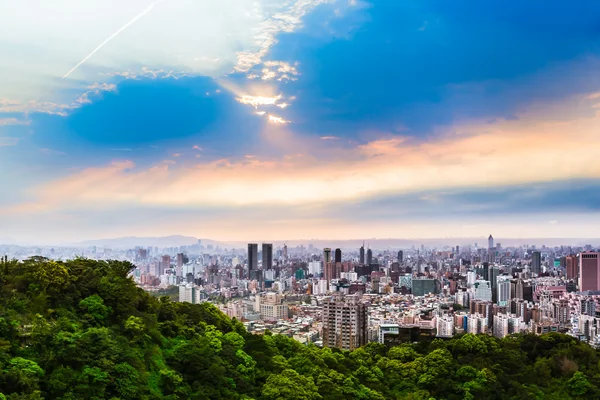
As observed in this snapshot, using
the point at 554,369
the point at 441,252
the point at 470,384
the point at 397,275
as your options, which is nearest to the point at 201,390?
the point at 470,384

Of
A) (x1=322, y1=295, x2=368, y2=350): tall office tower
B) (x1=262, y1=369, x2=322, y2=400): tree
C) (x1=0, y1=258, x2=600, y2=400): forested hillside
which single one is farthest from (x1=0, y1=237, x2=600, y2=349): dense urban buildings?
(x1=262, y1=369, x2=322, y2=400): tree

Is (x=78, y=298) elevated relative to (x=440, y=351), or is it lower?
elevated

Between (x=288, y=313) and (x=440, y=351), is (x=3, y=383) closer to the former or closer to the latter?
(x=440, y=351)

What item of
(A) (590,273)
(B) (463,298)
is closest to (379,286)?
(B) (463,298)

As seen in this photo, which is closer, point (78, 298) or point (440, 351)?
point (78, 298)

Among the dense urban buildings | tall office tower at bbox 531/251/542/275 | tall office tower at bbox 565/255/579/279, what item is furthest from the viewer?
tall office tower at bbox 531/251/542/275

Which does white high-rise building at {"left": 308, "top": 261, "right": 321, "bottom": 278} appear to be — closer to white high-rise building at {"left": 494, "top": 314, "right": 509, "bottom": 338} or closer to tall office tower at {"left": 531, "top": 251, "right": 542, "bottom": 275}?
tall office tower at {"left": 531, "top": 251, "right": 542, "bottom": 275}

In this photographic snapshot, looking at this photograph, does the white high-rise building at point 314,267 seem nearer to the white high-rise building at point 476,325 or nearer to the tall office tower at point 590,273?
the tall office tower at point 590,273
